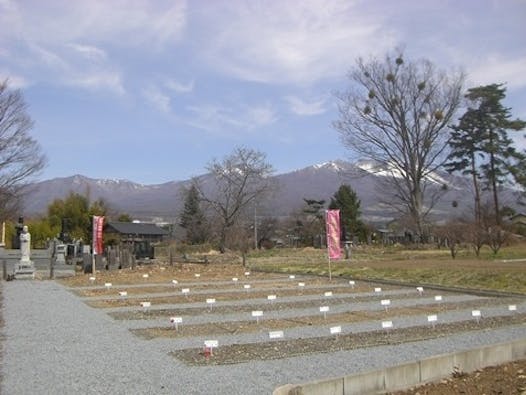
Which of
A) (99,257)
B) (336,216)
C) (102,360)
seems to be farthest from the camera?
(99,257)

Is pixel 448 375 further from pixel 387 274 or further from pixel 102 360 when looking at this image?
pixel 387 274

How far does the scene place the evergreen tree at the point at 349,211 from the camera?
185 ft

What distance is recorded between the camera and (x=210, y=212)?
181 ft

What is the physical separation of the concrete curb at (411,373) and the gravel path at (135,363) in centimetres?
104

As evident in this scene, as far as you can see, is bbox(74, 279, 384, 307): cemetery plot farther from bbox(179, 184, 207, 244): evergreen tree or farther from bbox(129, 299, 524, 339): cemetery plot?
bbox(179, 184, 207, 244): evergreen tree

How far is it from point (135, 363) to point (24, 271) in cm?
1632

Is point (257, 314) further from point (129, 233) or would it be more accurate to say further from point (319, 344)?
point (129, 233)

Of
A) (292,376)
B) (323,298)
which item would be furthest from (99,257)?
(292,376)

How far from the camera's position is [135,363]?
673cm

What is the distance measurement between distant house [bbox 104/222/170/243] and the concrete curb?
3735 centimetres

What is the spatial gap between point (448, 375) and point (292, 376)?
5.13 ft

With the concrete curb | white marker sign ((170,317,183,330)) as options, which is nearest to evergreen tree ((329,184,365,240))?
white marker sign ((170,317,183,330))

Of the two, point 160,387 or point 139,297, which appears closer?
point 160,387

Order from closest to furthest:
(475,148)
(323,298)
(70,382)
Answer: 1. (70,382)
2. (323,298)
3. (475,148)
